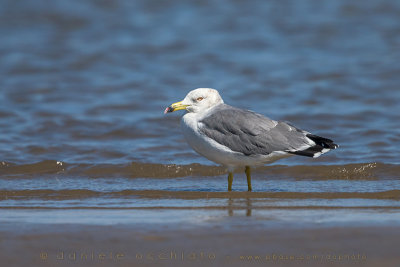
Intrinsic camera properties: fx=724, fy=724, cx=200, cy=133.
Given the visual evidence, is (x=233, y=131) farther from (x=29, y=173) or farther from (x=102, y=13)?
(x=102, y=13)

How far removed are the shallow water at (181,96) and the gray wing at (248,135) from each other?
459mm

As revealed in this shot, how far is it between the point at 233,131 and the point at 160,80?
254 inches

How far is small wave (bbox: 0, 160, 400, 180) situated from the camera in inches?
319

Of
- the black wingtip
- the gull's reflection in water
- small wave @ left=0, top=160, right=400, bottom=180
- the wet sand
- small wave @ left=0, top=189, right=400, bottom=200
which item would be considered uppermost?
the black wingtip

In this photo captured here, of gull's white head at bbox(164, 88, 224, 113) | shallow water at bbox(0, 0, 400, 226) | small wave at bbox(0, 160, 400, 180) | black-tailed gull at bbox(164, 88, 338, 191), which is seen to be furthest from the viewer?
small wave at bbox(0, 160, 400, 180)

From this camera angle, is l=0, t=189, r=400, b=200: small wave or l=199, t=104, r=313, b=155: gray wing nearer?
l=0, t=189, r=400, b=200: small wave

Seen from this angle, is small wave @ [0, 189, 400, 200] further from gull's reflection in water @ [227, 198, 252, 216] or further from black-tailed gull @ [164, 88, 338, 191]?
black-tailed gull @ [164, 88, 338, 191]

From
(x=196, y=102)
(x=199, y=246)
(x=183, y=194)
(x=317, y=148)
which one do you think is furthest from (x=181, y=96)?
(x=199, y=246)

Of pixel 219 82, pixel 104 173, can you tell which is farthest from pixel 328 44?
pixel 104 173

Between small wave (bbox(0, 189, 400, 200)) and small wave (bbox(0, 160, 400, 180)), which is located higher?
small wave (bbox(0, 160, 400, 180))

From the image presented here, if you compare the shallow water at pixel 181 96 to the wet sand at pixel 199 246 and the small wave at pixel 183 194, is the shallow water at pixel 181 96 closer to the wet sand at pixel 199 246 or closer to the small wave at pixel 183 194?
the small wave at pixel 183 194

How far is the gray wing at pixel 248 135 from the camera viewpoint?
701 cm

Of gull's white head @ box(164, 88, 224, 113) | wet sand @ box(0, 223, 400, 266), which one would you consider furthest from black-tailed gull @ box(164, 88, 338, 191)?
wet sand @ box(0, 223, 400, 266)

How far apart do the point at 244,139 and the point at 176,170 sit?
5.00ft
